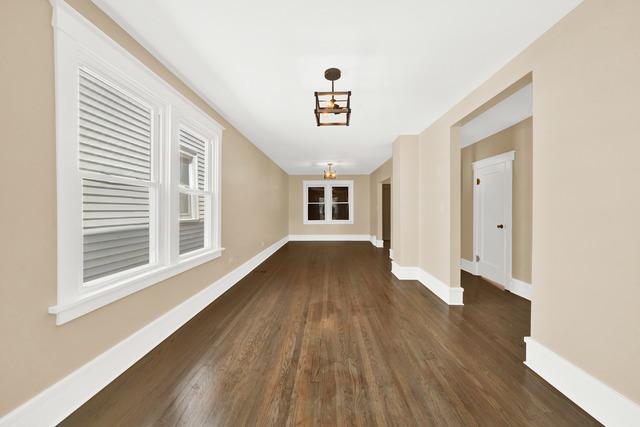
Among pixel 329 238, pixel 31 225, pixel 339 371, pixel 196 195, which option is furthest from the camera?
pixel 329 238

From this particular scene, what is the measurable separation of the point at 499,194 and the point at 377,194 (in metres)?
4.22

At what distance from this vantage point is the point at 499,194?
403 cm

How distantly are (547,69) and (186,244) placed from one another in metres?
3.85

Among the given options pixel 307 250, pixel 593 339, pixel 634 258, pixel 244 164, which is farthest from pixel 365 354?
pixel 307 250

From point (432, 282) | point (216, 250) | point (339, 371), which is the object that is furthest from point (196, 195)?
point (432, 282)

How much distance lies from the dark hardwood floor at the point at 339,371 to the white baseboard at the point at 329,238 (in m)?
6.06

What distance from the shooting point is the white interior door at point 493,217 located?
387 cm

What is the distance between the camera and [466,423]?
55.6 inches

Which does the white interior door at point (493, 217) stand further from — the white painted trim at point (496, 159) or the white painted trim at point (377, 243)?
the white painted trim at point (377, 243)

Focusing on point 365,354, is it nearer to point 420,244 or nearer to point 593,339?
point 593,339

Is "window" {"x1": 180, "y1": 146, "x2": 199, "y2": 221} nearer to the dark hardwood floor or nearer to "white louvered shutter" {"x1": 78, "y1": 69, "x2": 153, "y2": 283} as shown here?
"white louvered shutter" {"x1": 78, "y1": 69, "x2": 153, "y2": 283}

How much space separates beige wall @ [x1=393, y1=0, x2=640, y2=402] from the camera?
132 cm

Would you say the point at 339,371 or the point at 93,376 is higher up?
the point at 93,376

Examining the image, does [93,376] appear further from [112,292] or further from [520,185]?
[520,185]
